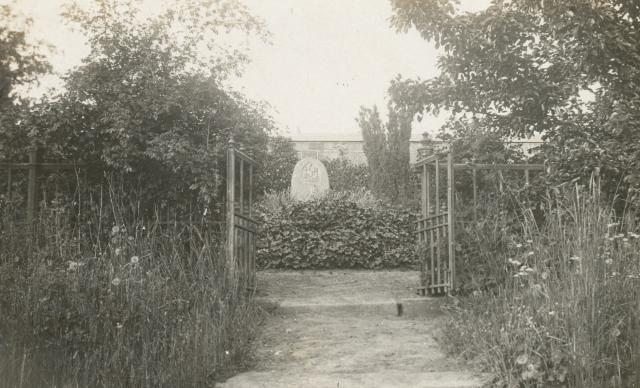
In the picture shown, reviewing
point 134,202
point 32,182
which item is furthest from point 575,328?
point 32,182

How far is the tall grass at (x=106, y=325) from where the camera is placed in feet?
13.2

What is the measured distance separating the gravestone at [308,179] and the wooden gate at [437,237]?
279 inches

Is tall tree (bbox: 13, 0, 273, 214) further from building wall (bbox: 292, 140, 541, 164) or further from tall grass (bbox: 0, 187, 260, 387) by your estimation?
building wall (bbox: 292, 140, 541, 164)

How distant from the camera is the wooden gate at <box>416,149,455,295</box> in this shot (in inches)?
244

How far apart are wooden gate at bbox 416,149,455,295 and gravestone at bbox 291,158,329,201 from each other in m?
7.08

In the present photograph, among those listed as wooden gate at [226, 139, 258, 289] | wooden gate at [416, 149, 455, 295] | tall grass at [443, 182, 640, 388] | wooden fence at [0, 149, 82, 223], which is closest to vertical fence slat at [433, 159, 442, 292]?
wooden gate at [416, 149, 455, 295]

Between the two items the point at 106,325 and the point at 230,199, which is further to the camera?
the point at 230,199

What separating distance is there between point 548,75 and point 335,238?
3771mm

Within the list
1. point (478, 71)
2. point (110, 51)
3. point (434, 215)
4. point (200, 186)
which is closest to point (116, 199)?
point (200, 186)

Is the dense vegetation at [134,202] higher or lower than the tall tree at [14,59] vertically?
lower

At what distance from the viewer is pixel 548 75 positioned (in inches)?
313

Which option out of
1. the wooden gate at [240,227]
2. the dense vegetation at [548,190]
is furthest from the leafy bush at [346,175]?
the wooden gate at [240,227]

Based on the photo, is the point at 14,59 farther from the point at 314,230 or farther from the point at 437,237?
the point at 437,237

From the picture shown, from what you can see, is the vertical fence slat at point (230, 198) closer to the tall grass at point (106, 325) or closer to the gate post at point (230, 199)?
the gate post at point (230, 199)
